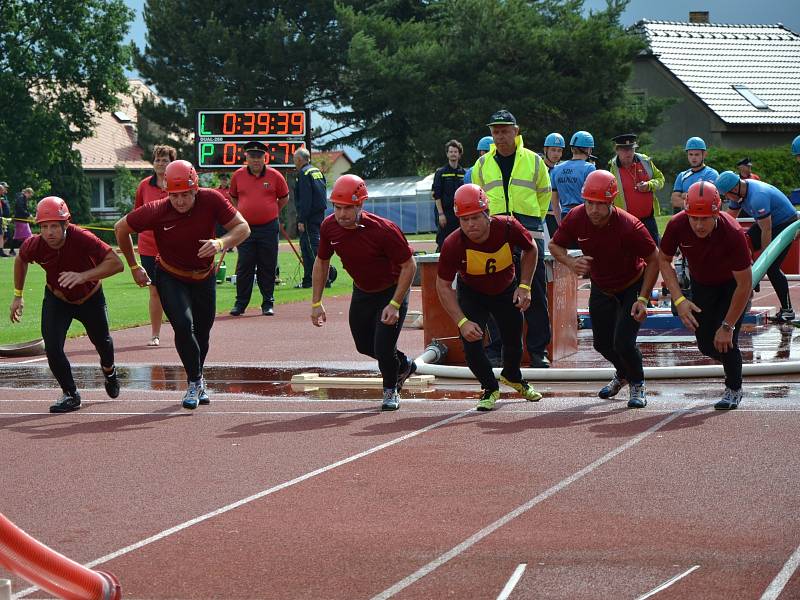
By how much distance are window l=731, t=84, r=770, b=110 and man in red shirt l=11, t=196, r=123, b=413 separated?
51.9m

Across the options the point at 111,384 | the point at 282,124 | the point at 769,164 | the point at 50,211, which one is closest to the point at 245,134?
the point at 282,124

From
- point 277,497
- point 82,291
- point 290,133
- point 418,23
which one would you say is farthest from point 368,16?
point 277,497

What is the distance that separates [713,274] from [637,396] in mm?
1049

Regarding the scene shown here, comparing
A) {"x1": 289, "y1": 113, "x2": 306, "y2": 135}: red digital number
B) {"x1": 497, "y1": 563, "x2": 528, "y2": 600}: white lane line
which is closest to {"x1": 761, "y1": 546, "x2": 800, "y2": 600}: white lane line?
{"x1": 497, "y1": 563, "x2": 528, "y2": 600}: white lane line

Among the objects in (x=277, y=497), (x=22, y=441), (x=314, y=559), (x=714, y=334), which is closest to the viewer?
(x=314, y=559)

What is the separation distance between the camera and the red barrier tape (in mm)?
5219

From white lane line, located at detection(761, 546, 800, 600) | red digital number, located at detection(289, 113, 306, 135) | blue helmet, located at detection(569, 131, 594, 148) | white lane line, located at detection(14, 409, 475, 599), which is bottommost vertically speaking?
white lane line, located at detection(14, 409, 475, 599)

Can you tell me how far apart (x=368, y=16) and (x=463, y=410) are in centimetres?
4901

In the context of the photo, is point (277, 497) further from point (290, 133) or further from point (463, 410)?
point (290, 133)

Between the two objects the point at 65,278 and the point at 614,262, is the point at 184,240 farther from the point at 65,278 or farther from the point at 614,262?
the point at 614,262

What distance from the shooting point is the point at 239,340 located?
15930 mm

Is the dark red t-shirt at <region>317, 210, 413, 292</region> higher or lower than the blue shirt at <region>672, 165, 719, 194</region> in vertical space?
lower

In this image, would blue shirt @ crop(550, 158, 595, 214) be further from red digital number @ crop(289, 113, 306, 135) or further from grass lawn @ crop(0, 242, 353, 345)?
red digital number @ crop(289, 113, 306, 135)

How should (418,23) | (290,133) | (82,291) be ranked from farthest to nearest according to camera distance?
(418,23)
(290,133)
(82,291)
